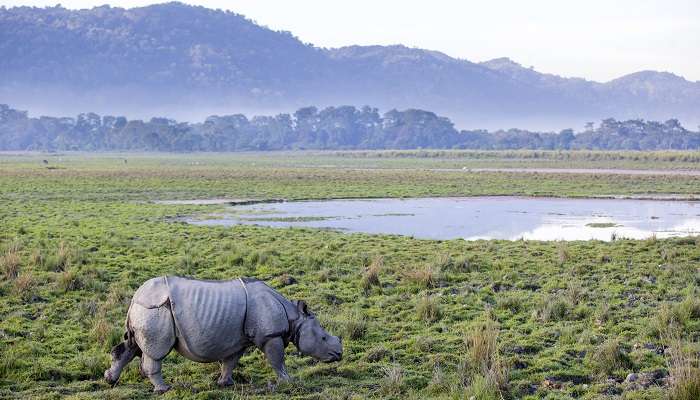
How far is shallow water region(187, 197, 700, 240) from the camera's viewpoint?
26.7m

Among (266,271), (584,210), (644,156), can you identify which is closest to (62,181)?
(584,210)

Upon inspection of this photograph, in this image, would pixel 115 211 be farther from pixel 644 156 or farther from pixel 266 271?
pixel 644 156

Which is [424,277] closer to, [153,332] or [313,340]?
[313,340]

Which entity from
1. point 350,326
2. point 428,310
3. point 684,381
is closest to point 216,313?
point 350,326

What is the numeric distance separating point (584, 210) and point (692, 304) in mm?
24117

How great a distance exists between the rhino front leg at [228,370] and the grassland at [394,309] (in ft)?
0.67

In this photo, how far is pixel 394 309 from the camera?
13586mm

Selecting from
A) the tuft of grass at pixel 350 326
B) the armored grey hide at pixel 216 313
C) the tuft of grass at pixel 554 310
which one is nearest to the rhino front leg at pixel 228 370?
the armored grey hide at pixel 216 313

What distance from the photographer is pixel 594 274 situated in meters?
16.8

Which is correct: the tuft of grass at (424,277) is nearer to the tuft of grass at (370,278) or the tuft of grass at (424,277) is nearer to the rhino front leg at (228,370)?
the tuft of grass at (370,278)

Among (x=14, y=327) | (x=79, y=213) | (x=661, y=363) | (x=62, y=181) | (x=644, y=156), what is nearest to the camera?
(x=661, y=363)

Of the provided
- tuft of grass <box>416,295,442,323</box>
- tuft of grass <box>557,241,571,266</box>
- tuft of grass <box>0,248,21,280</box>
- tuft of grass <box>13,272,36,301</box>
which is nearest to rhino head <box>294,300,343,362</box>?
tuft of grass <box>416,295,442,323</box>

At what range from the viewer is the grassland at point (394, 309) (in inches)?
375

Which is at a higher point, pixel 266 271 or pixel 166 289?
pixel 166 289
